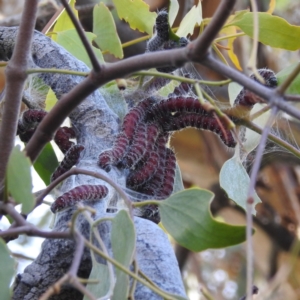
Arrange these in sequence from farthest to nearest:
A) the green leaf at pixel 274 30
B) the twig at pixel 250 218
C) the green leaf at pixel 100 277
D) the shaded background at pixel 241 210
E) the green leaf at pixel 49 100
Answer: the shaded background at pixel 241 210 → the green leaf at pixel 49 100 → the green leaf at pixel 274 30 → the green leaf at pixel 100 277 → the twig at pixel 250 218

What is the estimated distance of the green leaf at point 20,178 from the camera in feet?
0.95

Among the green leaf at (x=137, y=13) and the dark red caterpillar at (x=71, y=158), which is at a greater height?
the green leaf at (x=137, y=13)

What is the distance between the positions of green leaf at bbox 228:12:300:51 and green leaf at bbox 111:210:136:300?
22 cm

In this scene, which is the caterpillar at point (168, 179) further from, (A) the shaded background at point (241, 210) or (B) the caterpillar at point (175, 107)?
(A) the shaded background at point (241, 210)

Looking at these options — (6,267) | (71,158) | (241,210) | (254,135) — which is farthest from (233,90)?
(241,210)

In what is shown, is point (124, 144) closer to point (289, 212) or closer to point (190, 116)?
point (190, 116)

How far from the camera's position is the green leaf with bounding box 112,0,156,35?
51 cm

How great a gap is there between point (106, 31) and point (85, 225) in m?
0.18

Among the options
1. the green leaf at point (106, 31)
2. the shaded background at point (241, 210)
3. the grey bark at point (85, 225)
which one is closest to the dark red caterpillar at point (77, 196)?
the grey bark at point (85, 225)

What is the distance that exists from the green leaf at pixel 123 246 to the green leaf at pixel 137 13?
0.25m

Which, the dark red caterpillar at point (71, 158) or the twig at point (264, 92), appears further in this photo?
the dark red caterpillar at point (71, 158)

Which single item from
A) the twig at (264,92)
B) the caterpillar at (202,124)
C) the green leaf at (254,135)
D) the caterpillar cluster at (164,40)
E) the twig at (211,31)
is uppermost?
the twig at (211,31)

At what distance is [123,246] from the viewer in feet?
1.02

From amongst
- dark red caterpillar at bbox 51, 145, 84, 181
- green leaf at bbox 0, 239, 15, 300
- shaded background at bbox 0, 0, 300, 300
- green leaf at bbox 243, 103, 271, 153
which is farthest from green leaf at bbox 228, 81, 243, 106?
shaded background at bbox 0, 0, 300, 300
